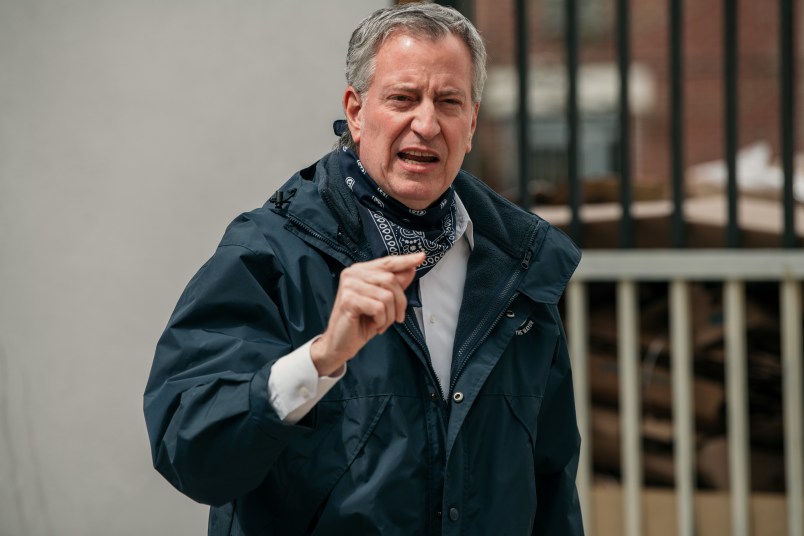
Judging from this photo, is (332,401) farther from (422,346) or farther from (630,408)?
(630,408)

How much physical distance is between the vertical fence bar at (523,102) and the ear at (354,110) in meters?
1.87

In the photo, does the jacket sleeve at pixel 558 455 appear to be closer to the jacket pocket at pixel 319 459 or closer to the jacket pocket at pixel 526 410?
the jacket pocket at pixel 526 410

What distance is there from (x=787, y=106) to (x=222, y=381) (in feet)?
9.03

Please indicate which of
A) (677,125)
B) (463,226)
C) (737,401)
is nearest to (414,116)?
(463,226)

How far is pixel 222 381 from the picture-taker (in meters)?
1.65

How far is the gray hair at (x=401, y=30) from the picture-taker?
1.93 meters

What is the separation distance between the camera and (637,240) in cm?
388

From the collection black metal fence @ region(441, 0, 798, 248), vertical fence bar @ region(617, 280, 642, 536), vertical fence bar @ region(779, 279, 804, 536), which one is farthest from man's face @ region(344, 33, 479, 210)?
vertical fence bar @ region(779, 279, 804, 536)

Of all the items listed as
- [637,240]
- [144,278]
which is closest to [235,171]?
[144,278]

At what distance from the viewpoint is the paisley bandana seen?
1897 millimetres

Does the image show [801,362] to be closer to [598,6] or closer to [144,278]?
[144,278]

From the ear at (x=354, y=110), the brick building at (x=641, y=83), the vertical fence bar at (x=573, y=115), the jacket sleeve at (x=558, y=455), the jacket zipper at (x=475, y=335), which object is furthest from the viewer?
the brick building at (x=641, y=83)

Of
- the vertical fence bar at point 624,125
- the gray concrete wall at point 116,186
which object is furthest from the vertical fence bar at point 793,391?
the gray concrete wall at point 116,186

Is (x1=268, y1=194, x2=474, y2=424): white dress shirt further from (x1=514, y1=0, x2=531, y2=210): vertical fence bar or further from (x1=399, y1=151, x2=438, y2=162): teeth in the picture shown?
(x1=514, y1=0, x2=531, y2=210): vertical fence bar
